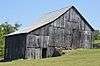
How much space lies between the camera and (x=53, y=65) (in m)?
29.5

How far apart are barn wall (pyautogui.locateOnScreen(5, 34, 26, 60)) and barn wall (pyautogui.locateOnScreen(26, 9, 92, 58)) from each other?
1268mm

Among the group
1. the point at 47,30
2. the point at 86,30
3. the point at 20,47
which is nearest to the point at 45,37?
the point at 47,30

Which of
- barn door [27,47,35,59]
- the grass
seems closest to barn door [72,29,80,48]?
barn door [27,47,35,59]

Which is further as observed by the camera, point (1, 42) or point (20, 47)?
point (1, 42)

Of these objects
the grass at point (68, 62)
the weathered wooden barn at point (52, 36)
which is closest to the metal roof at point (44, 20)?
the weathered wooden barn at point (52, 36)

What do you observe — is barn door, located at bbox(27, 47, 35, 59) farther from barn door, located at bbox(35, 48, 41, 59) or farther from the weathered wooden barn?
barn door, located at bbox(35, 48, 41, 59)

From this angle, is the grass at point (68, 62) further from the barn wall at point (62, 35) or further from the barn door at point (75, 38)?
the barn door at point (75, 38)

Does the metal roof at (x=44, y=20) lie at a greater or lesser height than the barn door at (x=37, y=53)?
greater

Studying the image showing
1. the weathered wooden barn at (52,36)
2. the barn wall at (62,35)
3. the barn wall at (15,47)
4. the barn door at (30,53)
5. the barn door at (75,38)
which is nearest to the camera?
the barn door at (30,53)

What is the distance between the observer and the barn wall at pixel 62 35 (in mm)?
48125

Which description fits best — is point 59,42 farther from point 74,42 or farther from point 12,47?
point 12,47

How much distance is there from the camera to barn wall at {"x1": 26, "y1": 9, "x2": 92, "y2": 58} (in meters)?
48.1

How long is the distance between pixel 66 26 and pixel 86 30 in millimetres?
4551

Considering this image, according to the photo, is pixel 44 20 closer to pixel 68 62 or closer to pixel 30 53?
pixel 30 53
